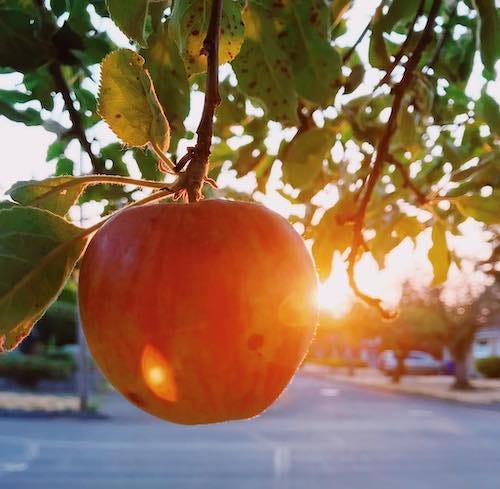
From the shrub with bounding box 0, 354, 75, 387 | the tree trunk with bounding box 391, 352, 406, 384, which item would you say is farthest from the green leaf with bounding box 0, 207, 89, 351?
the tree trunk with bounding box 391, 352, 406, 384

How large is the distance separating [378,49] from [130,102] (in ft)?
2.21

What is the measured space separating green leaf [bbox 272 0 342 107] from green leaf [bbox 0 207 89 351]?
0.35 meters

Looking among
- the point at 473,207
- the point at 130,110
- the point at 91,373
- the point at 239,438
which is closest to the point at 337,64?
the point at 130,110

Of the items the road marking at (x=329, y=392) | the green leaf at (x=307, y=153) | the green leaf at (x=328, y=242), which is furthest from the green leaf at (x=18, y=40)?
the road marking at (x=329, y=392)

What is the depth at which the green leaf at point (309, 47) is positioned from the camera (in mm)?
894

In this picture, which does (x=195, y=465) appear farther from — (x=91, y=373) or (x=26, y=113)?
(x=91, y=373)

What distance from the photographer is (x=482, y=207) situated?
1354 mm

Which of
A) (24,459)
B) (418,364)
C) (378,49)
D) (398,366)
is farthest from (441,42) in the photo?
(418,364)

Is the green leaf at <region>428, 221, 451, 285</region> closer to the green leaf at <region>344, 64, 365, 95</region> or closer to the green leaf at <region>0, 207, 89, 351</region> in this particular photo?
the green leaf at <region>344, 64, 365, 95</region>

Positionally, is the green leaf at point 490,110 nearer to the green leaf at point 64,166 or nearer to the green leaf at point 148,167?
the green leaf at point 148,167

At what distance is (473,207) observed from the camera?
53.8 inches

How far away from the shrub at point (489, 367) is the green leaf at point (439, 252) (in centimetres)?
2545

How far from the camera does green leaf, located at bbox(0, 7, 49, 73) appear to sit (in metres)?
1.10

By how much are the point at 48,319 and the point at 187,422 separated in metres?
20.8
